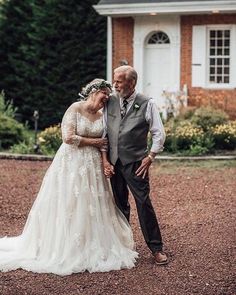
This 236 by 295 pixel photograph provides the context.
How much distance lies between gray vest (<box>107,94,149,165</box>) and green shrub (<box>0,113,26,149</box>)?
32.7ft

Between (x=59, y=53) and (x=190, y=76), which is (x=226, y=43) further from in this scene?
(x=59, y=53)

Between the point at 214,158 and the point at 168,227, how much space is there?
6279mm

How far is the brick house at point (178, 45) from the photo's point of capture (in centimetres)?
1933

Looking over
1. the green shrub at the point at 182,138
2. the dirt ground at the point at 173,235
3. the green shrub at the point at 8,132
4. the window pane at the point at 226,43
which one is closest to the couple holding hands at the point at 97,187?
the dirt ground at the point at 173,235

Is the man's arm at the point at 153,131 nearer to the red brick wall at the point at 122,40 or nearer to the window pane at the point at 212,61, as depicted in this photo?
the window pane at the point at 212,61

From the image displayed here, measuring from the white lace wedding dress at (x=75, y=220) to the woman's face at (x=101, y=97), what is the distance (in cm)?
19

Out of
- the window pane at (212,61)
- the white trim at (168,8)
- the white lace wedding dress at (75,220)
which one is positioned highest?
the white trim at (168,8)

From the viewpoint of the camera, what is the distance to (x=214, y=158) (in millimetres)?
15219

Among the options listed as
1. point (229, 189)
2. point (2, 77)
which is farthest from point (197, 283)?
point (2, 77)

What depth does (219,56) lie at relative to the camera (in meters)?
19.9

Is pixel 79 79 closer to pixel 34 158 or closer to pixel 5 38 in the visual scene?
pixel 5 38

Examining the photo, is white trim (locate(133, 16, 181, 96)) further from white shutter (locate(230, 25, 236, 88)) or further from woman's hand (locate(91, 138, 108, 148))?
woman's hand (locate(91, 138, 108, 148))

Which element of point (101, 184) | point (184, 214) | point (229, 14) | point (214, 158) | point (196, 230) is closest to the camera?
point (101, 184)

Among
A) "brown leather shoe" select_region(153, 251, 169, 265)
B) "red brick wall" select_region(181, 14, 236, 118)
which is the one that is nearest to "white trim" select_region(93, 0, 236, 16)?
"red brick wall" select_region(181, 14, 236, 118)
